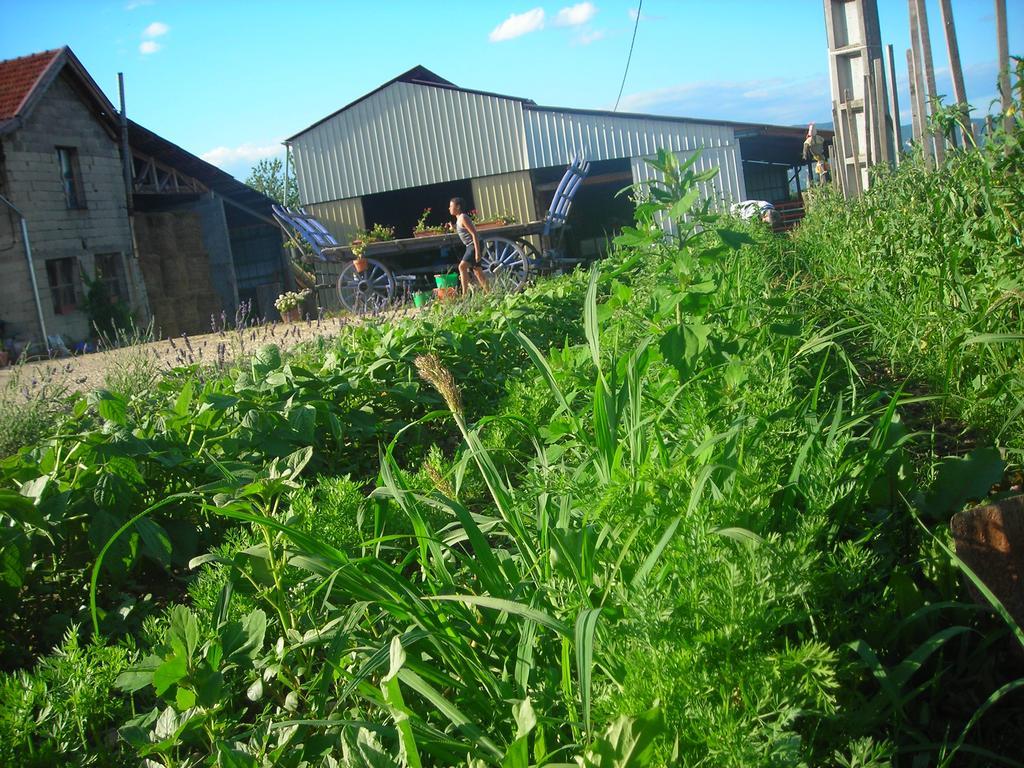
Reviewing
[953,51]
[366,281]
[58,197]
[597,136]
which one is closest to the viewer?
[953,51]

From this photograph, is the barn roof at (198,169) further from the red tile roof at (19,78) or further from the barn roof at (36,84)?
the red tile roof at (19,78)

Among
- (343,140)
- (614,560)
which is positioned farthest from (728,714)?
(343,140)

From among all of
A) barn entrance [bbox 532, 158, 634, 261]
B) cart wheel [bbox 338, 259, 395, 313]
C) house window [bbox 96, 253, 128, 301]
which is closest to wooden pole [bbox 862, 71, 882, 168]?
cart wheel [bbox 338, 259, 395, 313]

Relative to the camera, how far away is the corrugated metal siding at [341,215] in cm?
2175

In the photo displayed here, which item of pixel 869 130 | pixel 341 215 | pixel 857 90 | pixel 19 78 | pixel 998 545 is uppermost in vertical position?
pixel 19 78

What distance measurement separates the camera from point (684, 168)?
9.16ft

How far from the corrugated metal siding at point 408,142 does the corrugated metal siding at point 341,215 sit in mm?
218

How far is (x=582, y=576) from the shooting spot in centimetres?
148

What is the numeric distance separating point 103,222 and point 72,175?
114cm

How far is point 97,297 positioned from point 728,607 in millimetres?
19805

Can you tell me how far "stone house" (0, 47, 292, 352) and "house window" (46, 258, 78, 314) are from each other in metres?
0.03

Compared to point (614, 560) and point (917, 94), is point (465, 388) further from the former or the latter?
point (917, 94)

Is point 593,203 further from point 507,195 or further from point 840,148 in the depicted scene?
point 840,148

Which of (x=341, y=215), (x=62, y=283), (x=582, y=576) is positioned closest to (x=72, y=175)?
(x=62, y=283)
